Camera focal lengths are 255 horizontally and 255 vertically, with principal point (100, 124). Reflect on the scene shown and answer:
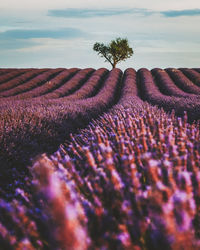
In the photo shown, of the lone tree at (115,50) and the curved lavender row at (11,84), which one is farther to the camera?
the lone tree at (115,50)

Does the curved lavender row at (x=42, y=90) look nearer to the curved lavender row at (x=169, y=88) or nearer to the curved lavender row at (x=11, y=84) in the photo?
the curved lavender row at (x=11, y=84)

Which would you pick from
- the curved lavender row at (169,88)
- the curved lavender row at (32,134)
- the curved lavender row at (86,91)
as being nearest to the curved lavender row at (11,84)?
the curved lavender row at (86,91)

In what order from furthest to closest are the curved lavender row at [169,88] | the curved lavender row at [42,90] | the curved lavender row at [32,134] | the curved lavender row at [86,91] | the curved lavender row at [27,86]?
the curved lavender row at [27,86], the curved lavender row at [42,90], the curved lavender row at [169,88], the curved lavender row at [86,91], the curved lavender row at [32,134]

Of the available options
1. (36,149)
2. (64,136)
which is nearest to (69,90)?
(64,136)

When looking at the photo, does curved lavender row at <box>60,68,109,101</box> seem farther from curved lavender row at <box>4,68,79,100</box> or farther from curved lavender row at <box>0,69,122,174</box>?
curved lavender row at <box>0,69,122,174</box>

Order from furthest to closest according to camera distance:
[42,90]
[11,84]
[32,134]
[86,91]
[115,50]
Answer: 1. [115,50]
2. [11,84]
3. [42,90]
4. [86,91]
5. [32,134]

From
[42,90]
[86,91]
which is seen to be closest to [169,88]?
[86,91]

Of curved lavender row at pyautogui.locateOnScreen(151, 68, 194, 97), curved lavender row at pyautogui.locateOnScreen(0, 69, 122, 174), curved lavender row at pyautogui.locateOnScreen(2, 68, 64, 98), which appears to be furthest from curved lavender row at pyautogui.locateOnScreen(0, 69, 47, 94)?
curved lavender row at pyautogui.locateOnScreen(0, 69, 122, 174)

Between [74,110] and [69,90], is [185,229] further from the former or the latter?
[69,90]

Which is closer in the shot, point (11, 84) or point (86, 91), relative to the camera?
point (86, 91)

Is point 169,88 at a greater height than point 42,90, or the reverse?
point 169,88

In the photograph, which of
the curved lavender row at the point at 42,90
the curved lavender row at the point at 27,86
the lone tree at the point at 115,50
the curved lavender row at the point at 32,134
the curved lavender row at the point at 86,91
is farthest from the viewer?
the lone tree at the point at 115,50

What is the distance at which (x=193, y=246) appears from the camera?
3.23 ft

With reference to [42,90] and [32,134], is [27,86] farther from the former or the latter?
[32,134]
